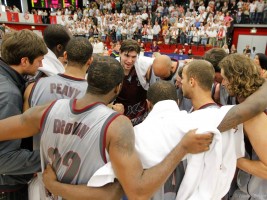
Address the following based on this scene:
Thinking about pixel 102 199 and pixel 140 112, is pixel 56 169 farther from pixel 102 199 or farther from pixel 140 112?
pixel 140 112

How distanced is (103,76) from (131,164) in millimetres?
526

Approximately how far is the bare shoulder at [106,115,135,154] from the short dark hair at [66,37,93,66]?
2.66 feet

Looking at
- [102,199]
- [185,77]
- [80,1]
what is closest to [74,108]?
[102,199]

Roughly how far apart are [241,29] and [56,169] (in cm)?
1787

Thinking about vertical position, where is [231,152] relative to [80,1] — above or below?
below

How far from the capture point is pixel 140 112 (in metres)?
3.59

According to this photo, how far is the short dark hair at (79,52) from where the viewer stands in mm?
2031

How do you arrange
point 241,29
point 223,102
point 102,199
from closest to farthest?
point 102,199 → point 223,102 → point 241,29

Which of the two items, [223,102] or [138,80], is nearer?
[223,102]

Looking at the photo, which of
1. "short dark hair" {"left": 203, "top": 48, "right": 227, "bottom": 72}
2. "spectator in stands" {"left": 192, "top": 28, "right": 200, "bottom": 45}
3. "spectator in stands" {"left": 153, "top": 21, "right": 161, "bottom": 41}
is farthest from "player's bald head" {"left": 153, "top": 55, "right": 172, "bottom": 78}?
"spectator in stands" {"left": 153, "top": 21, "right": 161, "bottom": 41}

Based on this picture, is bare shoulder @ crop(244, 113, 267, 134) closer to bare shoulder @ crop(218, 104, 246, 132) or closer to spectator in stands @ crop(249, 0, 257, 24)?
bare shoulder @ crop(218, 104, 246, 132)

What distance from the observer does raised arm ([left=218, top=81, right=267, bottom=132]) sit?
1.70 metres

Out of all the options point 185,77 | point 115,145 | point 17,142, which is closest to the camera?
point 115,145

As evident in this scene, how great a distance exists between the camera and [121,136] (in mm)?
1370
